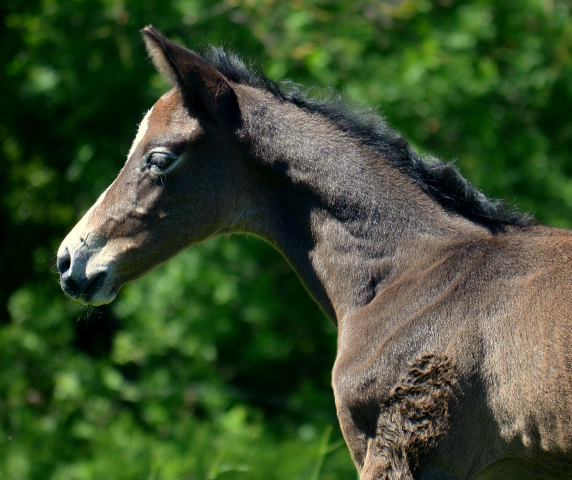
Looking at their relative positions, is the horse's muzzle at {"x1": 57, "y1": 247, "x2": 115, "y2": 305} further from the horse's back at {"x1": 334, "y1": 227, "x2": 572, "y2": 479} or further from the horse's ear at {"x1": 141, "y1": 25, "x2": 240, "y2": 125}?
the horse's back at {"x1": 334, "y1": 227, "x2": 572, "y2": 479}

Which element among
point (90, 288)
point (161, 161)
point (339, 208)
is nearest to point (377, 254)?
point (339, 208)

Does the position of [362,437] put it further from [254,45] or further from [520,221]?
[254,45]

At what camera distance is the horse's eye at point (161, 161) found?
3.08 metres

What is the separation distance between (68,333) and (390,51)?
209 inches

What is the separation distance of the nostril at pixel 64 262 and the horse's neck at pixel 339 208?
1.01 metres

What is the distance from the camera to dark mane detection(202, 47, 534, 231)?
2.90m

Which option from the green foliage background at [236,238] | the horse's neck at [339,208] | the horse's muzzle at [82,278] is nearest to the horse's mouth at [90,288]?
the horse's muzzle at [82,278]

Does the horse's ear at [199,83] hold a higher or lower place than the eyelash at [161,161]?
higher

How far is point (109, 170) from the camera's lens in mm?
6918

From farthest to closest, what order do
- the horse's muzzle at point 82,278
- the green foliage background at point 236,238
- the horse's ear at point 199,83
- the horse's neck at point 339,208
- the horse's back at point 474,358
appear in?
1. the green foliage background at point 236,238
2. the horse's muzzle at point 82,278
3. the horse's ear at point 199,83
4. the horse's neck at point 339,208
5. the horse's back at point 474,358

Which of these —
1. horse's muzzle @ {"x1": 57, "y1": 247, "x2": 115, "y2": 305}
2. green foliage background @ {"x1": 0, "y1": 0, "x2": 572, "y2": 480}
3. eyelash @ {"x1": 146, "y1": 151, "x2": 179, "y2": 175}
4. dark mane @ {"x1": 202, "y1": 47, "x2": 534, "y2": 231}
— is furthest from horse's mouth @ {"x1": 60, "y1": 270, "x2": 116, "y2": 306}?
green foliage background @ {"x1": 0, "y1": 0, "x2": 572, "y2": 480}

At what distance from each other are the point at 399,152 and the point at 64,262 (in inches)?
69.8

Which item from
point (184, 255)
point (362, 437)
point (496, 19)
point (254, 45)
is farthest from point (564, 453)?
point (496, 19)

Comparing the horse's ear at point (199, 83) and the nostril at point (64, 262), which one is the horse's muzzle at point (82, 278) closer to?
the nostril at point (64, 262)
